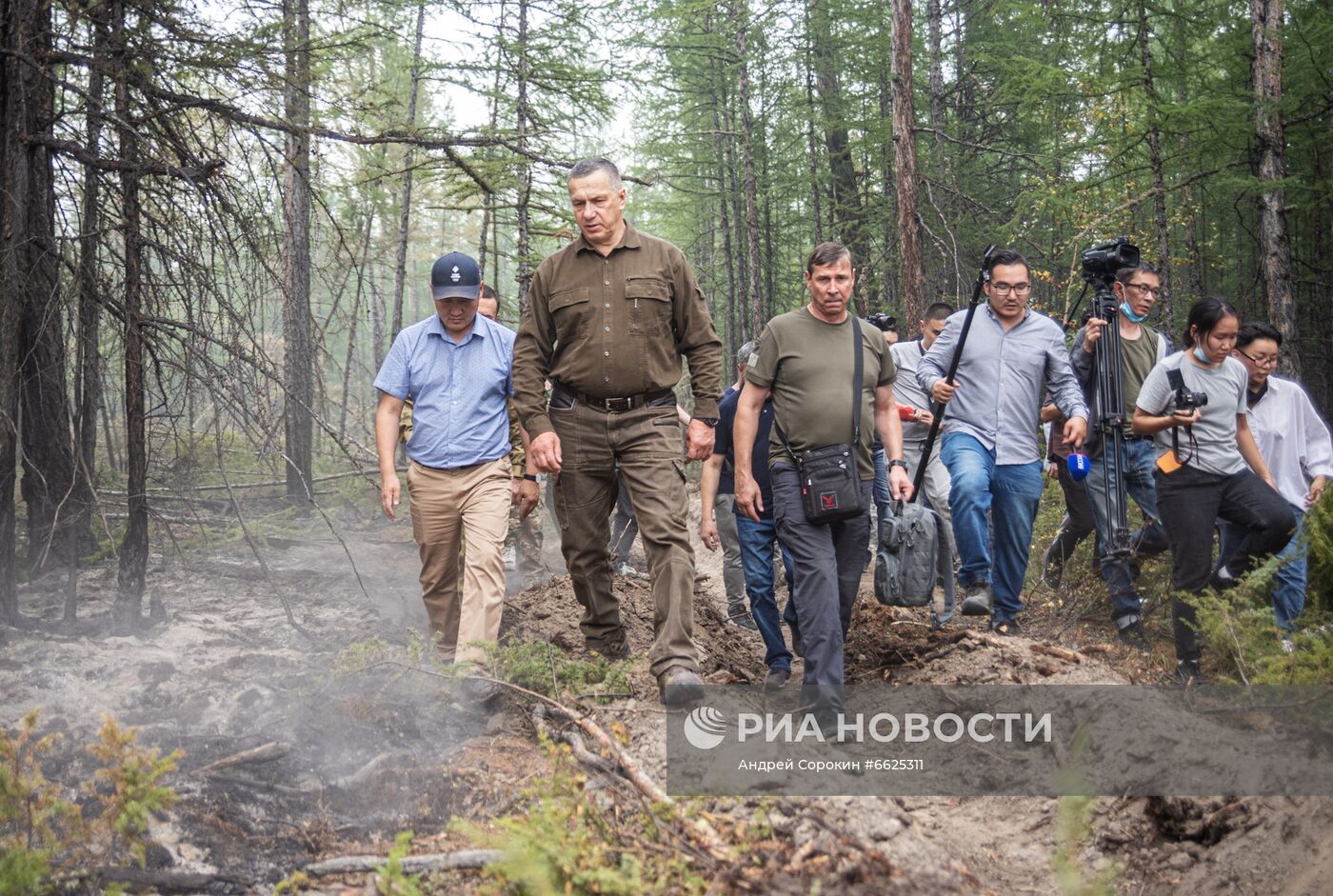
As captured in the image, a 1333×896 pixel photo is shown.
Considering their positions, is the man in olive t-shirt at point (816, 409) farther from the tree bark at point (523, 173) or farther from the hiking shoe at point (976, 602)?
the tree bark at point (523, 173)

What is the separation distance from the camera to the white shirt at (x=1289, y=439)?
6.28 meters

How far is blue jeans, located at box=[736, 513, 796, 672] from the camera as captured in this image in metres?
6.11

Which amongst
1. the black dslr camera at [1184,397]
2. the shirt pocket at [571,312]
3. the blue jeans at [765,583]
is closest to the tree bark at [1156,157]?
the black dslr camera at [1184,397]

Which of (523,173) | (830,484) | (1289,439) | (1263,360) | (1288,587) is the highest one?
(523,173)

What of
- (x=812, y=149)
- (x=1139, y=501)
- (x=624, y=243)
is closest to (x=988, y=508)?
(x=1139, y=501)

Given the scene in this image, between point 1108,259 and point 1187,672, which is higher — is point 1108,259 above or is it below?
above

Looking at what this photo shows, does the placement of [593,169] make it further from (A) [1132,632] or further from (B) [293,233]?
(A) [1132,632]

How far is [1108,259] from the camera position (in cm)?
652

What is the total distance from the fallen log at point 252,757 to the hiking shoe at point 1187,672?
4.91 metres

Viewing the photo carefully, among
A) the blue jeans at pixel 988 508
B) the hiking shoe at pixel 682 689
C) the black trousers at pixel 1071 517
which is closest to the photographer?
the hiking shoe at pixel 682 689

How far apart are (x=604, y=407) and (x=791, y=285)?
78.3 ft

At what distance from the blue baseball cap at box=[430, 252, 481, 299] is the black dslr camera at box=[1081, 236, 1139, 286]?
4139 mm

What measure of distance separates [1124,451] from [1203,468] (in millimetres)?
1310

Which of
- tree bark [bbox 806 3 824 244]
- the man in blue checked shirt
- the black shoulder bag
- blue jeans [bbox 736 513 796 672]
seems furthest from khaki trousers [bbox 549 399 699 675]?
tree bark [bbox 806 3 824 244]
